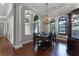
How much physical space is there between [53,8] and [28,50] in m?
0.99

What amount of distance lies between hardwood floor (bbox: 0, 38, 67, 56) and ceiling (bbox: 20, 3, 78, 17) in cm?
63

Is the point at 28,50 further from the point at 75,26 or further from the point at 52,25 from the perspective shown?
the point at 75,26

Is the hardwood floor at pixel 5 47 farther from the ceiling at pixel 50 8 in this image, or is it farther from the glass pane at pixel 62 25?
the glass pane at pixel 62 25

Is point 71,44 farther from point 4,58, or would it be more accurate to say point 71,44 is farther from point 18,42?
point 4,58

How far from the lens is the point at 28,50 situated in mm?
2139

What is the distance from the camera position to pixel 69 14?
2170mm

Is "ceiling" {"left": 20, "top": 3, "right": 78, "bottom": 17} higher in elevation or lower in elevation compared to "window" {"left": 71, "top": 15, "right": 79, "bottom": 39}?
higher

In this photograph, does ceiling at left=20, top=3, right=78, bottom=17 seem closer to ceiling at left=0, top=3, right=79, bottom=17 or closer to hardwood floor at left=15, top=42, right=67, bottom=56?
ceiling at left=0, top=3, right=79, bottom=17

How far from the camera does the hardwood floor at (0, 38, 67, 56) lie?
2088 mm

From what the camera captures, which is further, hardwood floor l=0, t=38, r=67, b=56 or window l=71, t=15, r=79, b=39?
window l=71, t=15, r=79, b=39

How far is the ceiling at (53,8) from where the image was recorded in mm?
2098

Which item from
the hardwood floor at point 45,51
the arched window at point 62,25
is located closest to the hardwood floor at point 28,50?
the hardwood floor at point 45,51

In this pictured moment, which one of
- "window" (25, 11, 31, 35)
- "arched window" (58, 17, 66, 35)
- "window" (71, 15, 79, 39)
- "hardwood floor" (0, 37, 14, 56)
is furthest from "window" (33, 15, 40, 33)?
"window" (71, 15, 79, 39)

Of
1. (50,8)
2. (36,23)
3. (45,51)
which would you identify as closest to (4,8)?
(36,23)
